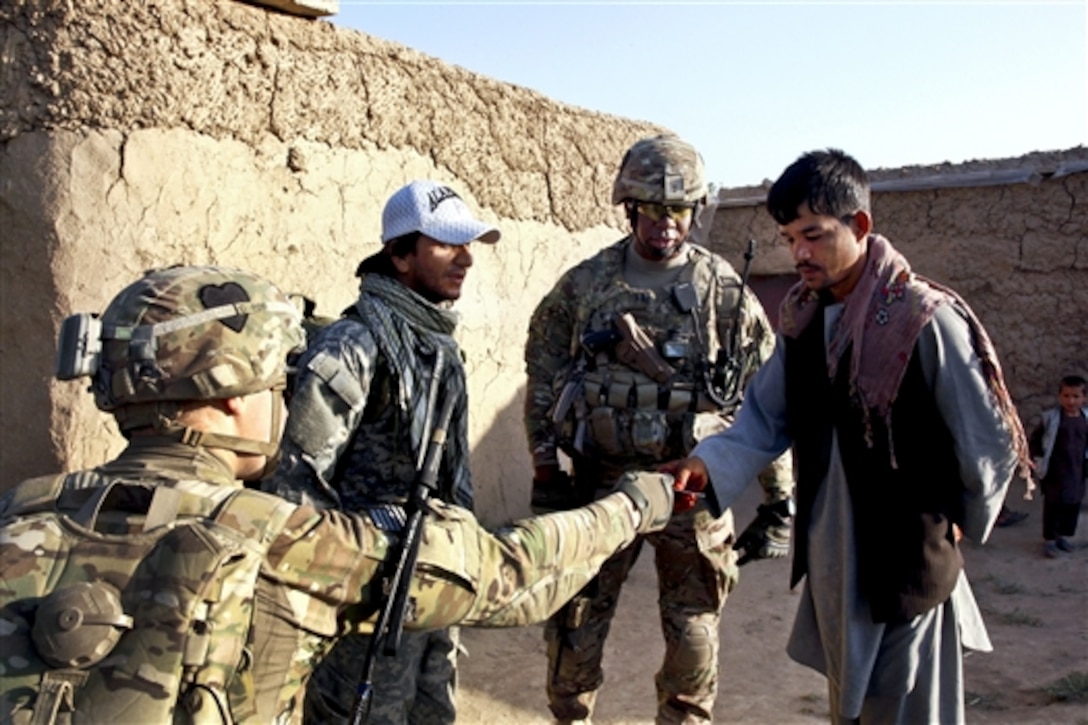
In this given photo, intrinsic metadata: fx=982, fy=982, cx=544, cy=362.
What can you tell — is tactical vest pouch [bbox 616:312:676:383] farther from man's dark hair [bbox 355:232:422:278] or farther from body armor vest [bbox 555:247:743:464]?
man's dark hair [bbox 355:232:422:278]

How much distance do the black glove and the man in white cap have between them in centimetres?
107

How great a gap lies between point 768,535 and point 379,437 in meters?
1.47

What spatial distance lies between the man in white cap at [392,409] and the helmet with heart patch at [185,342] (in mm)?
673

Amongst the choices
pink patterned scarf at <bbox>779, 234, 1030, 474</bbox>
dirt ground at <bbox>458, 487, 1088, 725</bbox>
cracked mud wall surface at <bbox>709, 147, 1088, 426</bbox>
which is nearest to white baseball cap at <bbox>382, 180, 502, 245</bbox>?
pink patterned scarf at <bbox>779, 234, 1030, 474</bbox>

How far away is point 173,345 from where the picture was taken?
1551mm

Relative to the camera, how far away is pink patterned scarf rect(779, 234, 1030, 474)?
2.20 m

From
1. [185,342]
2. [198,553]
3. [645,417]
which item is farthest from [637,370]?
[198,553]

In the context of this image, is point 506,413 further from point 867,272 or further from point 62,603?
point 62,603

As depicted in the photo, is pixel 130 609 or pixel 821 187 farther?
pixel 821 187

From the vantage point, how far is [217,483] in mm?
1551

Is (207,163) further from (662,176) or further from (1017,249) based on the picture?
(1017,249)

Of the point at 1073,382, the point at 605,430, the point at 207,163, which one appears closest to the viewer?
the point at 605,430

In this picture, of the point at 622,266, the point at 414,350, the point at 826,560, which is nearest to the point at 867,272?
the point at 826,560

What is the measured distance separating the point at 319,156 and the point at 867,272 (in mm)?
2901
